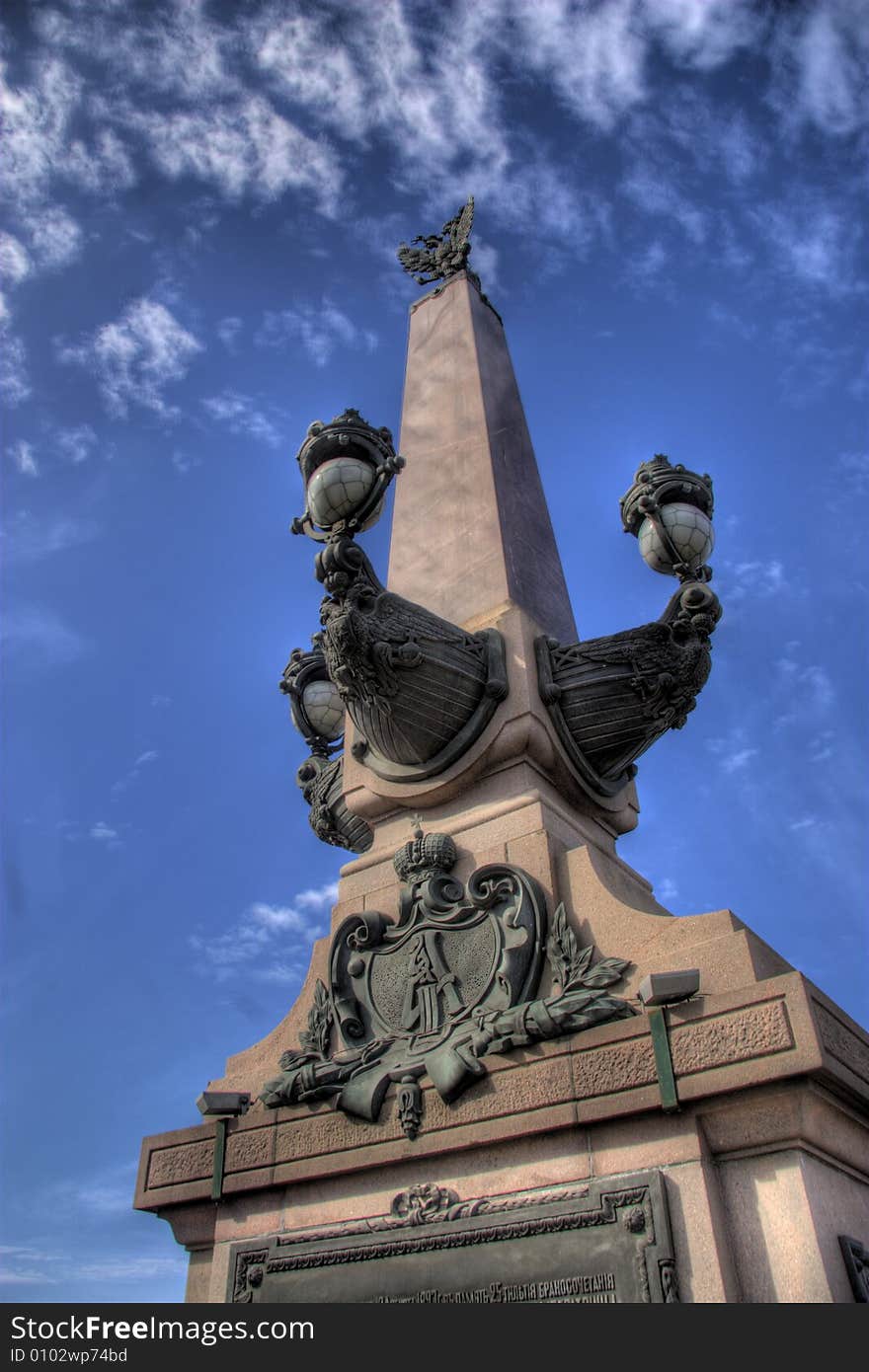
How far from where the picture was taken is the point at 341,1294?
600 centimetres

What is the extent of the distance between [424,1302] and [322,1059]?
1.80m

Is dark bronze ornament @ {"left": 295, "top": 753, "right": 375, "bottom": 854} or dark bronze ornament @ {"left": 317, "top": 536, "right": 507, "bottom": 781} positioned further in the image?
dark bronze ornament @ {"left": 295, "top": 753, "right": 375, "bottom": 854}

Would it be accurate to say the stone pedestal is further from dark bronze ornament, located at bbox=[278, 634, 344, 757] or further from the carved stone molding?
dark bronze ornament, located at bbox=[278, 634, 344, 757]

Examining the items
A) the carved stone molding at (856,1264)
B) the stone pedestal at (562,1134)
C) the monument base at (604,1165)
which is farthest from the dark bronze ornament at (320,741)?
the carved stone molding at (856,1264)

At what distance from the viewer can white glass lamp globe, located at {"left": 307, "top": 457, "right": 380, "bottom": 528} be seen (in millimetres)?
7457

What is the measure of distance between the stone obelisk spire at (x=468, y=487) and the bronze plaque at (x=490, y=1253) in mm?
4505

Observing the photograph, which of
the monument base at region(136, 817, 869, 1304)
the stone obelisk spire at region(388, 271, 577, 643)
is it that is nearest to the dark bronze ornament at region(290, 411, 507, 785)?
the stone obelisk spire at region(388, 271, 577, 643)

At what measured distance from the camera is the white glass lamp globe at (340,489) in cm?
746

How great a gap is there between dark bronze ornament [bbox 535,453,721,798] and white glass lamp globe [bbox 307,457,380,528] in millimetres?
1809

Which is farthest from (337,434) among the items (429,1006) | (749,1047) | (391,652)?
(749,1047)

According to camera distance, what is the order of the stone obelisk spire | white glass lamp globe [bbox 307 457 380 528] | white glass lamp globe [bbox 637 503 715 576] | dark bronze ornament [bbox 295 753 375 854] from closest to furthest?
white glass lamp globe [bbox 307 457 380 528], white glass lamp globe [bbox 637 503 715 576], the stone obelisk spire, dark bronze ornament [bbox 295 753 375 854]

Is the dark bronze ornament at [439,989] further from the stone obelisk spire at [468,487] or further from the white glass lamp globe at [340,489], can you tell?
the stone obelisk spire at [468,487]

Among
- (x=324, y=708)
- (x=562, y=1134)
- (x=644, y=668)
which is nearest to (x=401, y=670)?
(x=644, y=668)
